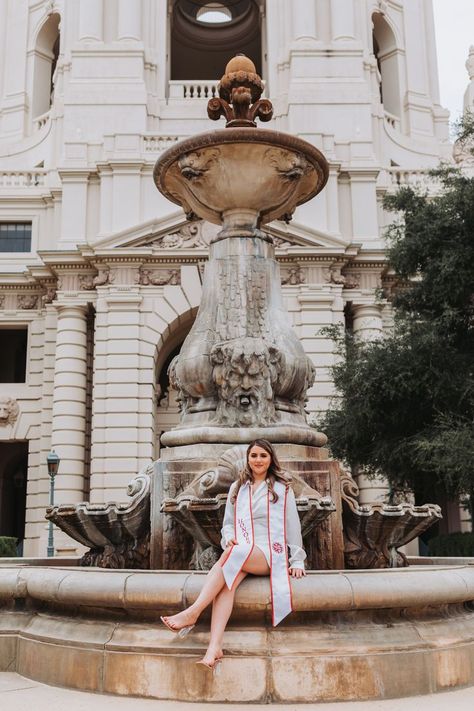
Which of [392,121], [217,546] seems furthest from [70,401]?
[217,546]

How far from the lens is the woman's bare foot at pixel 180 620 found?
5.03 m

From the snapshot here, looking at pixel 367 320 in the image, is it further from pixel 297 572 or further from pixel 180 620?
pixel 180 620

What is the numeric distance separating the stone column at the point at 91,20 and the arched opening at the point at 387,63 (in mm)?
14718

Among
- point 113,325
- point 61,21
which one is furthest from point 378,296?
point 61,21

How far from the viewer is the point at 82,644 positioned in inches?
219

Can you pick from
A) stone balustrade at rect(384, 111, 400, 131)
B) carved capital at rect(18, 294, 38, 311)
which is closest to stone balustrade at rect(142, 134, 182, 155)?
carved capital at rect(18, 294, 38, 311)

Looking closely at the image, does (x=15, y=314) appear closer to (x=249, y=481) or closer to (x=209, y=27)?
(x=209, y=27)

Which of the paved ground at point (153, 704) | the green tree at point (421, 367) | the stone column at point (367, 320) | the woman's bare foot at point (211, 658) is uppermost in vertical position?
the stone column at point (367, 320)

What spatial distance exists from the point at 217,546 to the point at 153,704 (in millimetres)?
1870

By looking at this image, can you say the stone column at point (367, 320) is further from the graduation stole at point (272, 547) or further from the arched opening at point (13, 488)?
the graduation stole at point (272, 547)

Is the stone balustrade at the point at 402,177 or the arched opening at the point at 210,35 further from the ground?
the arched opening at the point at 210,35

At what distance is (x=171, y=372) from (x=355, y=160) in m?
23.5

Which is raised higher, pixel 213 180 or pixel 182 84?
pixel 182 84

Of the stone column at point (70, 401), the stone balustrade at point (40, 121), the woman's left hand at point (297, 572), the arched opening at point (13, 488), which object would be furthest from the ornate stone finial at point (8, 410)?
the woman's left hand at point (297, 572)
